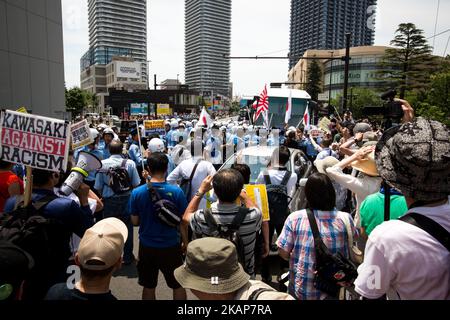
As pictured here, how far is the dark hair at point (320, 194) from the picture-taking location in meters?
2.86

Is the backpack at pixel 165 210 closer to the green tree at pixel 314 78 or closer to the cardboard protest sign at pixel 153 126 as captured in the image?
the cardboard protest sign at pixel 153 126

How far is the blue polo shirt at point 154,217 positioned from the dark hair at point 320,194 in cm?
157

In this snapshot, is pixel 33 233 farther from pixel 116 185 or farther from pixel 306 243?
Result: pixel 116 185

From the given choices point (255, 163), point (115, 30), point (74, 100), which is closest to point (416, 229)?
point (255, 163)

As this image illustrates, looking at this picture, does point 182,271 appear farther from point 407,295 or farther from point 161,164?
point 161,164

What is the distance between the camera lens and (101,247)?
2.05 meters

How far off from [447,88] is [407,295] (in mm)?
35585

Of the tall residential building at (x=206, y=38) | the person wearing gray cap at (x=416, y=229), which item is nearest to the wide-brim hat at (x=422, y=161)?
the person wearing gray cap at (x=416, y=229)

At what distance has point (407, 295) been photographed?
161 cm

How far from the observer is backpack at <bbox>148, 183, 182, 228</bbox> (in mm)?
3775

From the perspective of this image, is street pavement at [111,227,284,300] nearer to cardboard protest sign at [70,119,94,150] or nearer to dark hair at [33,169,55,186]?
cardboard protest sign at [70,119,94,150]

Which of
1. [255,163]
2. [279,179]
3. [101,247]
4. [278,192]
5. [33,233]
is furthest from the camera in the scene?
[255,163]

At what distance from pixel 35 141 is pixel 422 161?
113 inches

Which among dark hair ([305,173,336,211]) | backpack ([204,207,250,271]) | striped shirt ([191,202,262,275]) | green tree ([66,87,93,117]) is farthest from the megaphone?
green tree ([66,87,93,117])
